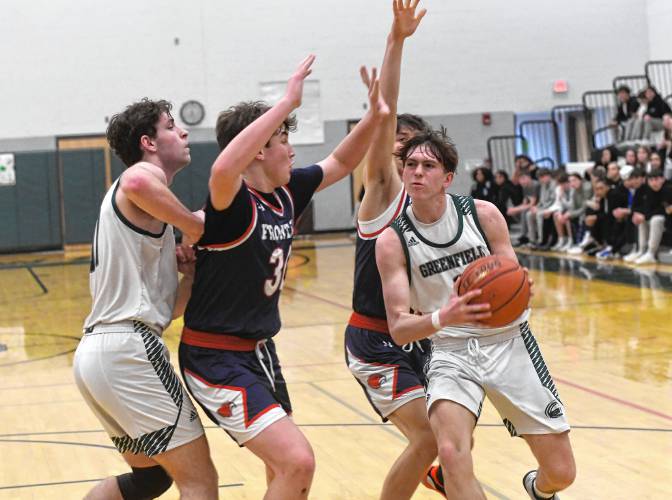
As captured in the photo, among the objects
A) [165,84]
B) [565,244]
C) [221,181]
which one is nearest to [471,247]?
[221,181]

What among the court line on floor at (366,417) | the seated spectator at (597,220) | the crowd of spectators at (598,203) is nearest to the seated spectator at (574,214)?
the crowd of spectators at (598,203)

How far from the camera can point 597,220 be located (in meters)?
17.3

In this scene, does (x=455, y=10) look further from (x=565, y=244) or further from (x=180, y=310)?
(x=180, y=310)

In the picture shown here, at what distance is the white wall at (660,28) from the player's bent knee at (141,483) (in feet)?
71.0

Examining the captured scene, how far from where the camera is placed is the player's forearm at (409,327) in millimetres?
4004

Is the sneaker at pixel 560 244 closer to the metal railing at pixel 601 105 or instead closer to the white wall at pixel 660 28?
the metal railing at pixel 601 105

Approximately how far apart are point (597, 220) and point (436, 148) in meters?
13.4

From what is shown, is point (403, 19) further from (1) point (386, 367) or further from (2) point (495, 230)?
(1) point (386, 367)

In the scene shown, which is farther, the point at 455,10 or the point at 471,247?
the point at 455,10

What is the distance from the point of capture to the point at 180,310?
4.24 metres

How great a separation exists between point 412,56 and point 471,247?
20720 mm

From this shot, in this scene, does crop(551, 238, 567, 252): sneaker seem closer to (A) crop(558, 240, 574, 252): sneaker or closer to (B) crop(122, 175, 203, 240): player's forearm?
(A) crop(558, 240, 574, 252): sneaker

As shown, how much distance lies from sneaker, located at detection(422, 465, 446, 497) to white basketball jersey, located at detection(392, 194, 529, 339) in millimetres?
905

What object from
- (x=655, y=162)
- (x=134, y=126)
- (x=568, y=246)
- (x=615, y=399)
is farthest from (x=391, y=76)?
(x=568, y=246)
